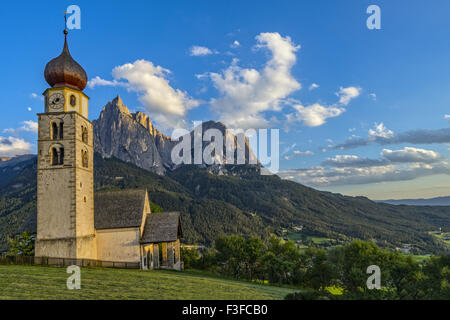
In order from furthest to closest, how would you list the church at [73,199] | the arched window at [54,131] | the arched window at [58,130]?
the arched window at [54,131], the arched window at [58,130], the church at [73,199]

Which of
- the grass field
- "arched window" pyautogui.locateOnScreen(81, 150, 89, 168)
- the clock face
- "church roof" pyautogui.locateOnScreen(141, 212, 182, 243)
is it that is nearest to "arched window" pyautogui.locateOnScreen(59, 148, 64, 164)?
"arched window" pyautogui.locateOnScreen(81, 150, 89, 168)

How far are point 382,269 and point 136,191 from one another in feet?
112

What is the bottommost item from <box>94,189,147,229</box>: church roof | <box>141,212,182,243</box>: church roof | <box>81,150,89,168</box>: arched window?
<box>141,212,182,243</box>: church roof

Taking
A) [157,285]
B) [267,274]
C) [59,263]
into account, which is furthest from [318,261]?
[59,263]

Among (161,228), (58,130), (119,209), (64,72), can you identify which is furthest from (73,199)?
(64,72)

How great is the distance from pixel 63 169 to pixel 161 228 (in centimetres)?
1298

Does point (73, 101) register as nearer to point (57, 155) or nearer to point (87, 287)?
point (57, 155)

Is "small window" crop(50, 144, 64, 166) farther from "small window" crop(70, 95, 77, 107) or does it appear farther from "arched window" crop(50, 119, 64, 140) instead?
"small window" crop(70, 95, 77, 107)

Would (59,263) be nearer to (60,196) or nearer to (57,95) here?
(60,196)

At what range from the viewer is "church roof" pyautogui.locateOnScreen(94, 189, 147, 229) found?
36250mm

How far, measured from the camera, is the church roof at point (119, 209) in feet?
119

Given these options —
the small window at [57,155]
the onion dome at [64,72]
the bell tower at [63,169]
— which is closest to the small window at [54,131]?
the bell tower at [63,169]

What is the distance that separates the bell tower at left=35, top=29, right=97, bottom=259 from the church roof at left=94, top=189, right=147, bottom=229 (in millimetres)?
2542

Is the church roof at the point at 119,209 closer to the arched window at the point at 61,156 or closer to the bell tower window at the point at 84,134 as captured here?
the arched window at the point at 61,156
